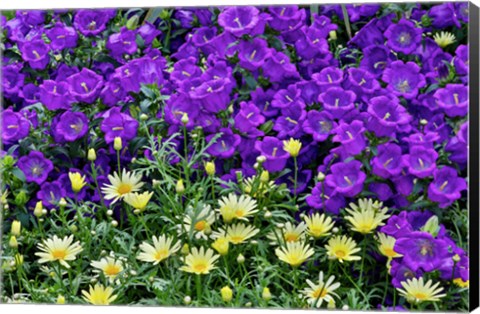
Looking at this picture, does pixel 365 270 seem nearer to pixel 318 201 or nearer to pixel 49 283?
pixel 318 201

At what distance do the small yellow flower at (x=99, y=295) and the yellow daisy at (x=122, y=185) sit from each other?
33 cm

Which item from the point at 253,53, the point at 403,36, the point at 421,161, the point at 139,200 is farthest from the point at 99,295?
the point at 403,36

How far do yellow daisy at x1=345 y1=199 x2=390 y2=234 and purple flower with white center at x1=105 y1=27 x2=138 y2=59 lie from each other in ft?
3.57

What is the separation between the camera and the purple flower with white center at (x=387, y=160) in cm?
443

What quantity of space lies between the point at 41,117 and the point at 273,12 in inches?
39.2

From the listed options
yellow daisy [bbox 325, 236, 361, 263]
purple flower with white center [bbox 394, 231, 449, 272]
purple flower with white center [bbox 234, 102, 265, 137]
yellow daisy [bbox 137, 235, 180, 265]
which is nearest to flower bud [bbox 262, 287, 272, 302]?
yellow daisy [bbox 325, 236, 361, 263]

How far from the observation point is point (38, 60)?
4.93 metres

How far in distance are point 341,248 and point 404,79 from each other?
0.66m

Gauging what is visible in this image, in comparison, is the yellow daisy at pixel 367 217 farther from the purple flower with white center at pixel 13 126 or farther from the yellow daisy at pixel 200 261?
the purple flower with white center at pixel 13 126

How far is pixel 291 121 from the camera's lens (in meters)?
4.61

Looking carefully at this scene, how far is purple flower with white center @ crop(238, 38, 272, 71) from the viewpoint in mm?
4656

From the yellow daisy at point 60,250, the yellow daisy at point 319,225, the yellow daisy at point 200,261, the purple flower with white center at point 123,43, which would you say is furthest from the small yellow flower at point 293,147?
the yellow daisy at point 60,250

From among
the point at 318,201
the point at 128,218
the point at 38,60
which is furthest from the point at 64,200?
the point at 318,201

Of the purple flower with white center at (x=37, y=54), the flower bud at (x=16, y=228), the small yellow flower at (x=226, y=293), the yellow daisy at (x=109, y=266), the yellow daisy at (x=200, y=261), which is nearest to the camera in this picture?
the small yellow flower at (x=226, y=293)
